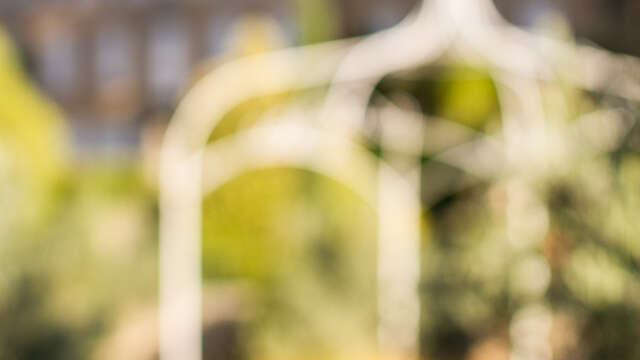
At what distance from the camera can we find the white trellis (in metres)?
1.02

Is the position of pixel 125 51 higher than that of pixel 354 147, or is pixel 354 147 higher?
pixel 125 51

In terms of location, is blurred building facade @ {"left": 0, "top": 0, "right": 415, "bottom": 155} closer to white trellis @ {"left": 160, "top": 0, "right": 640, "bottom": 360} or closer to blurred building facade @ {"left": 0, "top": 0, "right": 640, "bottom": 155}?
blurred building facade @ {"left": 0, "top": 0, "right": 640, "bottom": 155}

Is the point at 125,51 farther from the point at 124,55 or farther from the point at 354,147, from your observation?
the point at 354,147

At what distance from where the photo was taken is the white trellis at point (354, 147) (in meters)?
1.02

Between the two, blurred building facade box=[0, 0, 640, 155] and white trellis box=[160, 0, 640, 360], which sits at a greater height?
blurred building facade box=[0, 0, 640, 155]

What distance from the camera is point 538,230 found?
1.70ft

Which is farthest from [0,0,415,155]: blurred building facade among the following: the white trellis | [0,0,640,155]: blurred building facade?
the white trellis

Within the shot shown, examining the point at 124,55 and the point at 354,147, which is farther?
the point at 124,55

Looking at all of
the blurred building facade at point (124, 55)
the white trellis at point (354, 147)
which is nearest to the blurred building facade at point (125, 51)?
the blurred building facade at point (124, 55)

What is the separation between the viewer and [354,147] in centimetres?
127

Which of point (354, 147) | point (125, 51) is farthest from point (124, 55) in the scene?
point (354, 147)

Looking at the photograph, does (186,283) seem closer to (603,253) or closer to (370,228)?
(370,228)

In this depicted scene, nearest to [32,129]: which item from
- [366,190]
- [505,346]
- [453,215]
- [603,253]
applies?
[366,190]

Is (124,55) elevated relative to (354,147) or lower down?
elevated
